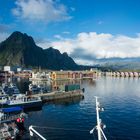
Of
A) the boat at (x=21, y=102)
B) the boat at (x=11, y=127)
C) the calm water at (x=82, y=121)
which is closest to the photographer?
the boat at (x=11, y=127)

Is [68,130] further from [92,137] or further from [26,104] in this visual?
[26,104]

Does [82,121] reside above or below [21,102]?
below

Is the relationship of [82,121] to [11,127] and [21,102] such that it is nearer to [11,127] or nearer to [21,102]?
[11,127]

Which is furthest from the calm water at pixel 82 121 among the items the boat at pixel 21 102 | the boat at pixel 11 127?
the boat at pixel 11 127

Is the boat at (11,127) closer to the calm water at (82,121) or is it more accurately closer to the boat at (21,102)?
the calm water at (82,121)

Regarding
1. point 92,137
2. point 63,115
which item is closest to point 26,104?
point 63,115

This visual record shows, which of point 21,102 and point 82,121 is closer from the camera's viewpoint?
point 82,121

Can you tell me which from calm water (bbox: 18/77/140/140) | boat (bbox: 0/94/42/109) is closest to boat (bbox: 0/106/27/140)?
calm water (bbox: 18/77/140/140)

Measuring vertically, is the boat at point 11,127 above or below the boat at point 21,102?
below

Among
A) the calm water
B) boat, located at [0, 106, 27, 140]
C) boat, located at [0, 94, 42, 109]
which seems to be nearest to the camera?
boat, located at [0, 106, 27, 140]

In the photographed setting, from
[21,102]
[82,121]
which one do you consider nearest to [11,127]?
[82,121]

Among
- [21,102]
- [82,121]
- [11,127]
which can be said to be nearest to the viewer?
[11,127]

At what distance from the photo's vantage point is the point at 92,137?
6762 centimetres

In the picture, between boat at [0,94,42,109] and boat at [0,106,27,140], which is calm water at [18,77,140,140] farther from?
boat at [0,106,27,140]
